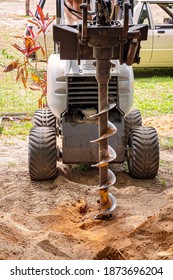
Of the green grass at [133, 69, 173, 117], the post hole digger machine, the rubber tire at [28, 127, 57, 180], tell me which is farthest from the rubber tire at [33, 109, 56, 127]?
the green grass at [133, 69, 173, 117]

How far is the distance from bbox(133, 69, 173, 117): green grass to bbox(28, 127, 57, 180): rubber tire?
408cm

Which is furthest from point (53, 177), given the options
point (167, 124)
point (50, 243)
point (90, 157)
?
point (167, 124)

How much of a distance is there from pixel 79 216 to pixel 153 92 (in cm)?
745

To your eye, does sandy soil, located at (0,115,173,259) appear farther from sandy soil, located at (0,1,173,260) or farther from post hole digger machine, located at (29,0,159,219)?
post hole digger machine, located at (29,0,159,219)

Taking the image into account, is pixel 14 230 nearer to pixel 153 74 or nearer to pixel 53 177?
pixel 53 177

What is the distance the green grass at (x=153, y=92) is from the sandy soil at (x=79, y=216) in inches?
123

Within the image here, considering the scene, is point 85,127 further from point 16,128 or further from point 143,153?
point 16,128

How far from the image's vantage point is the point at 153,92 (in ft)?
41.2

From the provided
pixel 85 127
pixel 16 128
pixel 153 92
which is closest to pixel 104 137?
pixel 85 127

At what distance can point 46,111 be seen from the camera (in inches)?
296

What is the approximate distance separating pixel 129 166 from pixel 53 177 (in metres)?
0.81

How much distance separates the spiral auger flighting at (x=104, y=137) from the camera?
475 cm

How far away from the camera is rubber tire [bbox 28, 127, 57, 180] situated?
6.21 meters

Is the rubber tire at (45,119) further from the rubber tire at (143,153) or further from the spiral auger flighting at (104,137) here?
the spiral auger flighting at (104,137)
